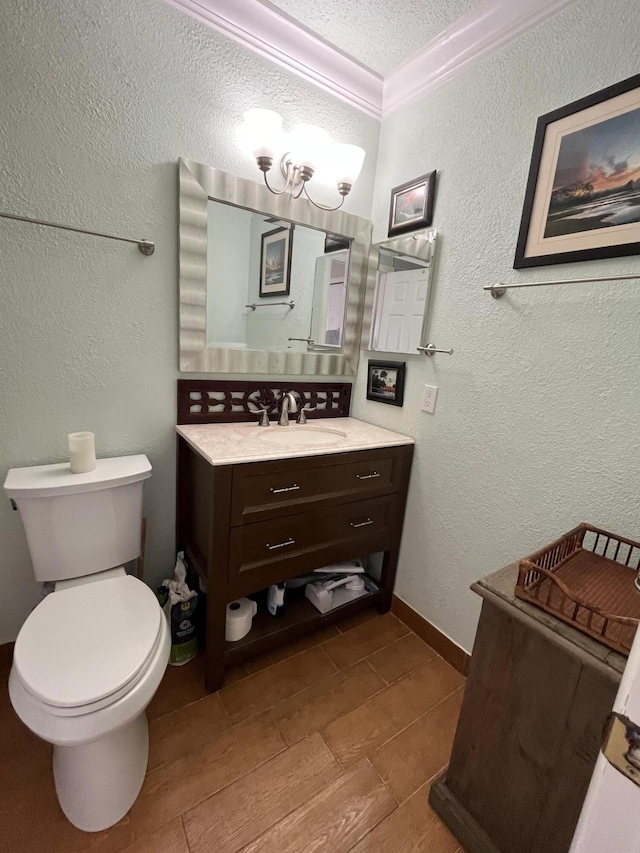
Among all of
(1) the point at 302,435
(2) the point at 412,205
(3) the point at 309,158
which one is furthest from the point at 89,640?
(2) the point at 412,205

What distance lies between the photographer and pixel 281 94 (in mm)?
1498

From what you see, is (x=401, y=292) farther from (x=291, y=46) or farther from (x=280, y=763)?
(x=280, y=763)

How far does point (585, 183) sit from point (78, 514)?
72.8 inches

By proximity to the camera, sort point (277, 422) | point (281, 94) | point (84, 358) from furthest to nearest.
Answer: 1. point (277, 422)
2. point (281, 94)
3. point (84, 358)

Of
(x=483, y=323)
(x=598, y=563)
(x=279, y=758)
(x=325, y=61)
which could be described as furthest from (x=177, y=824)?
(x=325, y=61)

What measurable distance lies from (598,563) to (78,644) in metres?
1.40

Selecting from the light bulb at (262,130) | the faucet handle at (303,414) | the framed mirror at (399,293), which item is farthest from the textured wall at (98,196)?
the framed mirror at (399,293)

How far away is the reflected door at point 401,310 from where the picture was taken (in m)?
1.59

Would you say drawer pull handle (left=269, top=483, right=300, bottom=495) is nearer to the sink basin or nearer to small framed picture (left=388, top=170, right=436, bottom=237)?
the sink basin

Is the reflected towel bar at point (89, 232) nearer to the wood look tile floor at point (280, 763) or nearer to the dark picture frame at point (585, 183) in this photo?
the dark picture frame at point (585, 183)

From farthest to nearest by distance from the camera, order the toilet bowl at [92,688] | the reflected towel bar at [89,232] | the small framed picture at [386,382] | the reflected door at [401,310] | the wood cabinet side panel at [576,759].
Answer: the small framed picture at [386,382] < the reflected door at [401,310] < the reflected towel bar at [89,232] < the toilet bowl at [92,688] < the wood cabinet side panel at [576,759]

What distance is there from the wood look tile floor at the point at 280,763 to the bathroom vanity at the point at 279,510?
5.8 inches

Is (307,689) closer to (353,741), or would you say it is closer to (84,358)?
(353,741)

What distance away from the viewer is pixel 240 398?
5.49 ft
